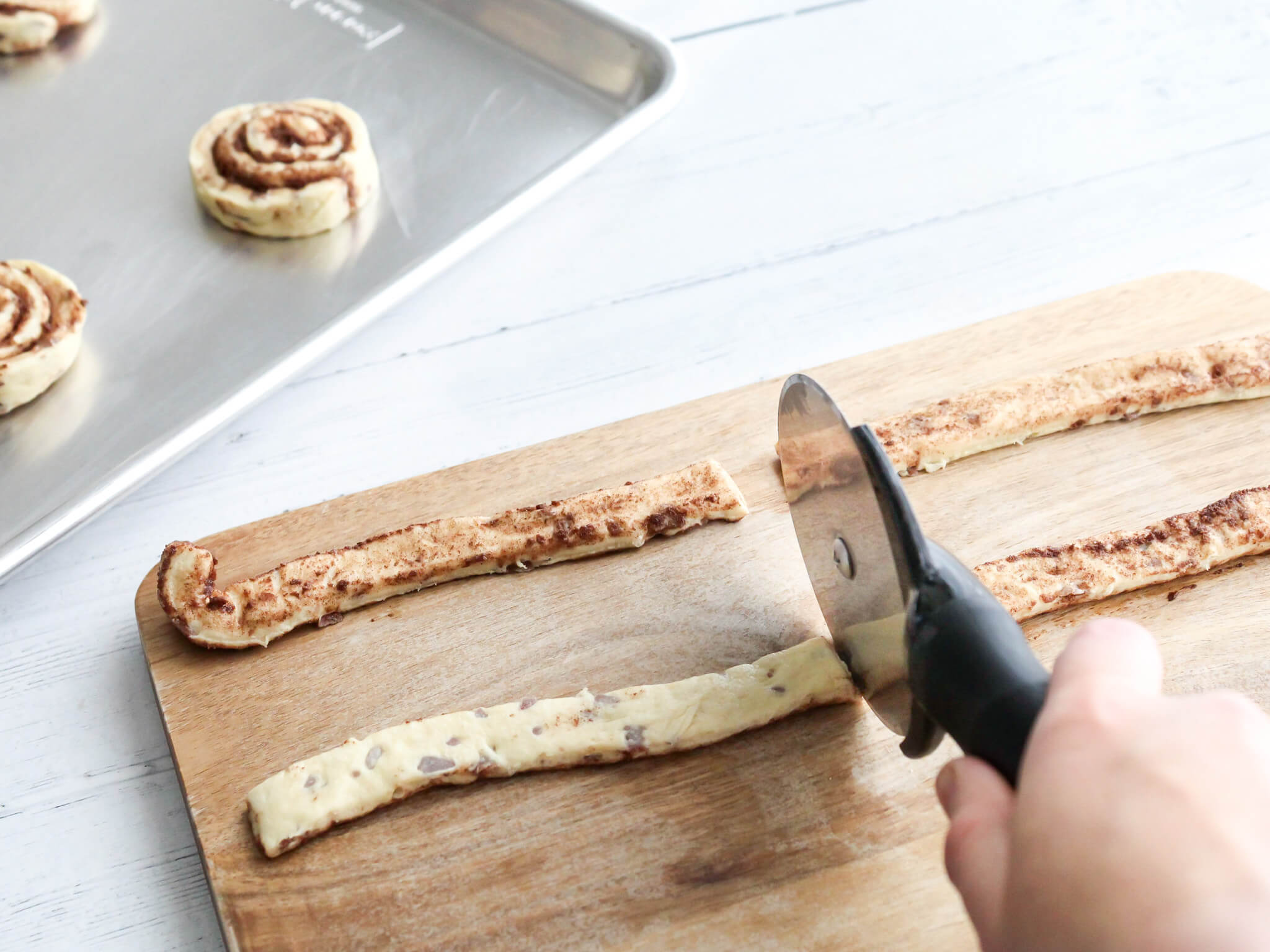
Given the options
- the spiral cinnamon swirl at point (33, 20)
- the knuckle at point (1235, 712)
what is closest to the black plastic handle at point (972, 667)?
the knuckle at point (1235, 712)

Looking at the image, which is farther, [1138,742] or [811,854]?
[811,854]

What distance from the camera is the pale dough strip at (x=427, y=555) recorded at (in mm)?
1329

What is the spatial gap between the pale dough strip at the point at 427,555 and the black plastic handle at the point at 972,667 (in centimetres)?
43

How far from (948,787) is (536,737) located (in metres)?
0.48

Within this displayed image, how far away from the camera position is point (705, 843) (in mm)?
1188

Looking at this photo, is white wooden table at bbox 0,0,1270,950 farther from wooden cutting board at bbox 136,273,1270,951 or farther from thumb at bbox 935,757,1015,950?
thumb at bbox 935,757,1015,950

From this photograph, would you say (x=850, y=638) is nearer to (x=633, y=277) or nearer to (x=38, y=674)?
(x=633, y=277)

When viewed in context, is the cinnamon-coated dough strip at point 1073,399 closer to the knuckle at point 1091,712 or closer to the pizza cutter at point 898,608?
the pizza cutter at point 898,608

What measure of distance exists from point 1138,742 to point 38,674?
1325mm

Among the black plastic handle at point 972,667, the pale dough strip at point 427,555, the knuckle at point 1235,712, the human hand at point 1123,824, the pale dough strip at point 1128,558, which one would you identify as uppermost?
the knuckle at point 1235,712

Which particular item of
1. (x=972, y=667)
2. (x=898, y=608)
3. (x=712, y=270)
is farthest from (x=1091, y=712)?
(x=712, y=270)

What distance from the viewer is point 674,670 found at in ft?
4.38

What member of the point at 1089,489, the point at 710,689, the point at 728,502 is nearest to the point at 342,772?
the point at 710,689

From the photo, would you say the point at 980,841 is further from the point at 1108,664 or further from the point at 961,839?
the point at 1108,664
